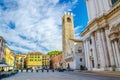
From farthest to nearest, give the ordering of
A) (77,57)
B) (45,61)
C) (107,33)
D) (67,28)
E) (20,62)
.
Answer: (20,62)
(45,61)
(67,28)
(77,57)
(107,33)

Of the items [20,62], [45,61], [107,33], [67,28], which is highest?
[67,28]

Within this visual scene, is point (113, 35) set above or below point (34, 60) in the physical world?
above

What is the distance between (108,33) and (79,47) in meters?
24.5

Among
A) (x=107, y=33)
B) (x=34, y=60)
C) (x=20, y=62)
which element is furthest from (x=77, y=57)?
(x=20, y=62)

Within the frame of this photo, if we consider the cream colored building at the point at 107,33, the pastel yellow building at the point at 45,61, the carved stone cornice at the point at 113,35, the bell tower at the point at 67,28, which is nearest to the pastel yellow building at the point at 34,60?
the pastel yellow building at the point at 45,61

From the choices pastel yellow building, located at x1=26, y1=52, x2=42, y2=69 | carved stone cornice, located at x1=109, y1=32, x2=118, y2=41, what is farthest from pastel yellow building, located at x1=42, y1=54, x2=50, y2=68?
carved stone cornice, located at x1=109, y1=32, x2=118, y2=41

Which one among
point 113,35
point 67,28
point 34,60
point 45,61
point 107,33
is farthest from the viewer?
point 45,61

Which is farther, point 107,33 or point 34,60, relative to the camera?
point 34,60

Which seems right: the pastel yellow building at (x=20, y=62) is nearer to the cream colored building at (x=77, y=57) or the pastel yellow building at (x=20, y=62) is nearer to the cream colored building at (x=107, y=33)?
the cream colored building at (x=77, y=57)

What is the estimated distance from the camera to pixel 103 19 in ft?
86.1

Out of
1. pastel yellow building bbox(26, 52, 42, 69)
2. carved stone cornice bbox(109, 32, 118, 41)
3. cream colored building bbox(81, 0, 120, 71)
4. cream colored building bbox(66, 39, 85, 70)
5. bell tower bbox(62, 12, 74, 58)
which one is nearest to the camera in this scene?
carved stone cornice bbox(109, 32, 118, 41)

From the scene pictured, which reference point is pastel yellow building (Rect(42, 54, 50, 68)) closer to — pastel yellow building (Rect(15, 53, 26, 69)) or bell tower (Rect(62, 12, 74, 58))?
pastel yellow building (Rect(15, 53, 26, 69))

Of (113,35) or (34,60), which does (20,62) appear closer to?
(34,60)

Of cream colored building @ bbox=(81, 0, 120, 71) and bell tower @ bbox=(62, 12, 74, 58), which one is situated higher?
bell tower @ bbox=(62, 12, 74, 58)
